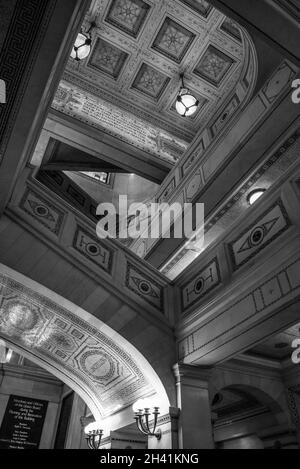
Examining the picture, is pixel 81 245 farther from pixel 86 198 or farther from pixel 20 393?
pixel 20 393

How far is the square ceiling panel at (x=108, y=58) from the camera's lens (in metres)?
11.9

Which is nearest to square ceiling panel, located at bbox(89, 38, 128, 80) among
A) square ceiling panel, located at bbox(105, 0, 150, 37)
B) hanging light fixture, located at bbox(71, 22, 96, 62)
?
square ceiling panel, located at bbox(105, 0, 150, 37)

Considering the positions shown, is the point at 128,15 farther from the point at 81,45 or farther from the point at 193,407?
the point at 193,407

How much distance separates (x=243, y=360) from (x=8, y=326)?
13.9 ft

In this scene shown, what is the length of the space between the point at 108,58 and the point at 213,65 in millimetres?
3573

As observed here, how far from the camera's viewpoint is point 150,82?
12.7 meters

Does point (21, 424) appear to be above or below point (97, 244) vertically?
below

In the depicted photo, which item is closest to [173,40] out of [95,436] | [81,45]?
[81,45]

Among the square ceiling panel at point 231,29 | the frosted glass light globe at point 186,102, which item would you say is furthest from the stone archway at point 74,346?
the square ceiling panel at point 231,29

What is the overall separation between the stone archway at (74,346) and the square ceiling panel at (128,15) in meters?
9.44

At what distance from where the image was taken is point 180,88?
12.2 meters

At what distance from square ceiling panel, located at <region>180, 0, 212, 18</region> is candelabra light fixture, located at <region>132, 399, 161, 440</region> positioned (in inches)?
428

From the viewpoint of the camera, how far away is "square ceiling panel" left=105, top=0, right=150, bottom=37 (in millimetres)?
10938
